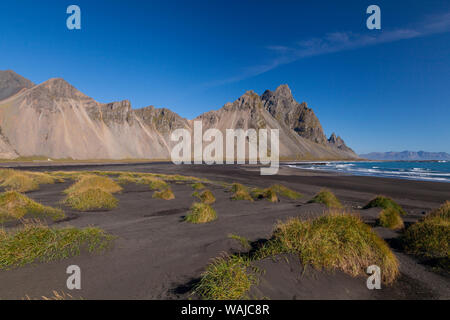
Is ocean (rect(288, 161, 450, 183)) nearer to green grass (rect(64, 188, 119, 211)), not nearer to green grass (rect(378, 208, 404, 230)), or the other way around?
green grass (rect(378, 208, 404, 230))

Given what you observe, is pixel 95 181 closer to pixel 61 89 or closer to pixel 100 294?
pixel 100 294

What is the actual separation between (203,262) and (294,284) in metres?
2.43


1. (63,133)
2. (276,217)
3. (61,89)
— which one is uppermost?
(61,89)

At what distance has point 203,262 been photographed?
229 inches

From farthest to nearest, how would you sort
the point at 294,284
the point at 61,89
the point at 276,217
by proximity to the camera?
the point at 61,89 < the point at 276,217 < the point at 294,284

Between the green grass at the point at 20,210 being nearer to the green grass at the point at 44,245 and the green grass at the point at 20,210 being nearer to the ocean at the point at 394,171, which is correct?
the green grass at the point at 44,245

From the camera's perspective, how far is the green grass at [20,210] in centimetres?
980

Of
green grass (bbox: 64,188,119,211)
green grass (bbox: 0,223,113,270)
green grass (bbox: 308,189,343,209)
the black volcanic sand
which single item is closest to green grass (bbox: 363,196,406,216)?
green grass (bbox: 308,189,343,209)

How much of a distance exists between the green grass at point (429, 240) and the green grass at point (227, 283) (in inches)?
216

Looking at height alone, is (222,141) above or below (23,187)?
above

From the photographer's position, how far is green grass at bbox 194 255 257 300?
12.6 feet
